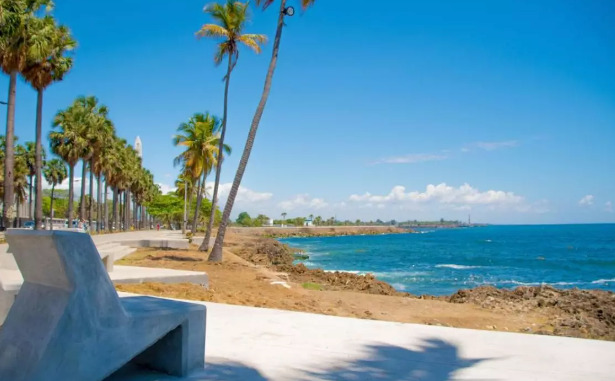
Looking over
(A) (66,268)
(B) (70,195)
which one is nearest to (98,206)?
(B) (70,195)

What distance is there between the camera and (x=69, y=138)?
39344 mm

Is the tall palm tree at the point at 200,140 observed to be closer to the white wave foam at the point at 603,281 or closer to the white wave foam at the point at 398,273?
the white wave foam at the point at 398,273

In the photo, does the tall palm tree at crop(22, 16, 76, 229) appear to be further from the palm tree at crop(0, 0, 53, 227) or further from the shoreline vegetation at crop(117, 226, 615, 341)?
the shoreline vegetation at crop(117, 226, 615, 341)

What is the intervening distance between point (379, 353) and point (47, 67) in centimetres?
2763

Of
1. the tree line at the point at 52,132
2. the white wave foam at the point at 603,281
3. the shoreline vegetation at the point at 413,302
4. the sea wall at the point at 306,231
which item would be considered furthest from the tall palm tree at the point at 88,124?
the sea wall at the point at 306,231

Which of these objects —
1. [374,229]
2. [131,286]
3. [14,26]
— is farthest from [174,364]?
[374,229]

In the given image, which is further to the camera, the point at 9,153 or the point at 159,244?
the point at 159,244

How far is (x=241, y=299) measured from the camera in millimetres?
10836

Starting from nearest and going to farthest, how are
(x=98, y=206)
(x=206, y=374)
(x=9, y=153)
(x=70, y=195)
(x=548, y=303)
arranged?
(x=206, y=374)
(x=548, y=303)
(x=9, y=153)
(x=70, y=195)
(x=98, y=206)

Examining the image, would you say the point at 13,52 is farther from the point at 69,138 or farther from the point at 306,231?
the point at 306,231

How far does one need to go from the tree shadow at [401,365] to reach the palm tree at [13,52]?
23.5 m

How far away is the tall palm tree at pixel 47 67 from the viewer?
26.1 meters

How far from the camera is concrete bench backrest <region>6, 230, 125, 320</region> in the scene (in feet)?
11.5

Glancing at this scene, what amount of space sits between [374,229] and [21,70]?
6469 inches
